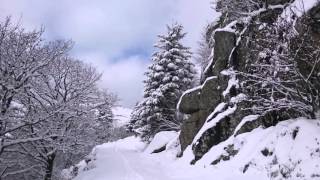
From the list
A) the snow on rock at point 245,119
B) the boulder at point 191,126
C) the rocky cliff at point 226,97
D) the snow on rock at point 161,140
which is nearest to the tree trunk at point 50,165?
the rocky cliff at point 226,97

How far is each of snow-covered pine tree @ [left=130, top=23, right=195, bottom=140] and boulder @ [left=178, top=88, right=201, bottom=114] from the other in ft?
30.7

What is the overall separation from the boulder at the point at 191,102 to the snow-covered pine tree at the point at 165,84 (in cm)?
936

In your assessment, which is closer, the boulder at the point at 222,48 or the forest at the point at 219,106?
the forest at the point at 219,106

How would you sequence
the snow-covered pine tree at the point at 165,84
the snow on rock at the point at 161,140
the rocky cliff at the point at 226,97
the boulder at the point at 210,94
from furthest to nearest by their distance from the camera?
1. the snow-covered pine tree at the point at 165,84
2. the snow on rock at the point at 161,140
3. the boulder at the point at 210,94
4. the rocky cliff at the point at 226,97

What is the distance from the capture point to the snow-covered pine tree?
110 feet

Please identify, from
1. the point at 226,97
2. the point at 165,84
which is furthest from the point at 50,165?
the point at 165,84

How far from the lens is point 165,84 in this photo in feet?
111

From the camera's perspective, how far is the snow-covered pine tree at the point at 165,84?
33.4 metres

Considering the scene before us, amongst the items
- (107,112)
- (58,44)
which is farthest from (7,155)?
(107,112)

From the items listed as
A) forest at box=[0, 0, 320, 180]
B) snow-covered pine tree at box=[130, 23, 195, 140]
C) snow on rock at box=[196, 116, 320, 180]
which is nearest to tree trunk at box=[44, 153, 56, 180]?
forest at box=[0, 0, 320, 180]

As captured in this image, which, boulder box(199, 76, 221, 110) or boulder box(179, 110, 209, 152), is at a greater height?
boulder box(199, 76, 221, 110)

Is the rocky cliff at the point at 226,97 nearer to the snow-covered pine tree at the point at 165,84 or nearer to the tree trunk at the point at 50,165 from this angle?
the tree trunk at the point at 50,165

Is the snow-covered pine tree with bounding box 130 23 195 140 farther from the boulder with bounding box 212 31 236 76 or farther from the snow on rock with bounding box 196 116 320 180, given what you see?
the snow on rock with bounding box 196 116 320 180

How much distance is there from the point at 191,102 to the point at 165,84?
437 inches
